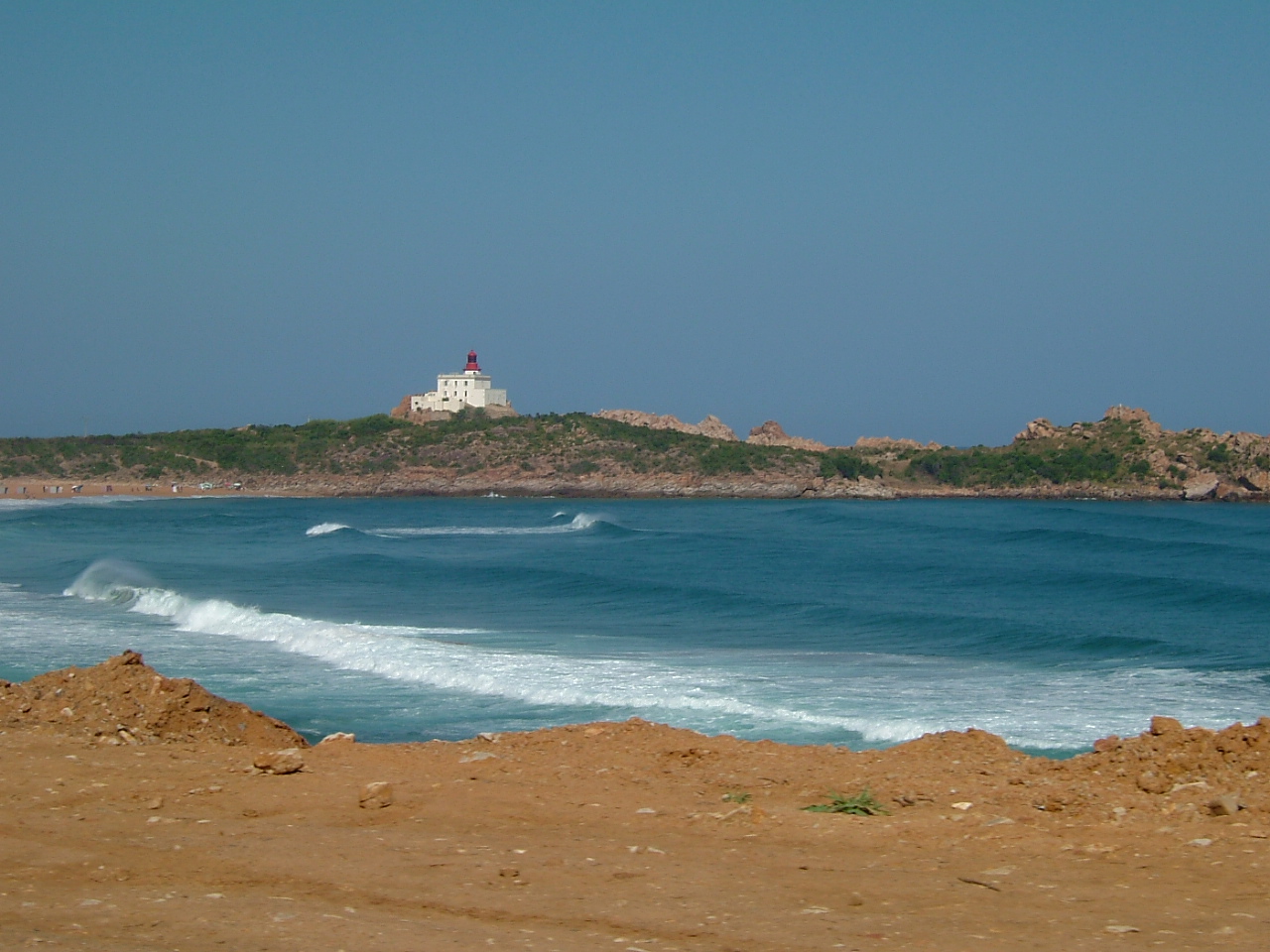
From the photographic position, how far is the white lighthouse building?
11269cm

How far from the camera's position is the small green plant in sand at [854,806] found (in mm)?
6871

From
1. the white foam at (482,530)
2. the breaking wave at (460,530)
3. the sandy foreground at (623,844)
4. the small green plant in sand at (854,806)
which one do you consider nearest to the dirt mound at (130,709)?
the sandy foreground at (623,844)

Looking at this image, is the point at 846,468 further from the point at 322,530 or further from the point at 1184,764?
the point at 1184,764

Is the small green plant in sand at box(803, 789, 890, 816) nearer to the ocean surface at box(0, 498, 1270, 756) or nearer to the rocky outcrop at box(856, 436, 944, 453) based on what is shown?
the ocean surface at box(0, 498, 1270, 756)

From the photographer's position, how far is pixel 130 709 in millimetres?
9328

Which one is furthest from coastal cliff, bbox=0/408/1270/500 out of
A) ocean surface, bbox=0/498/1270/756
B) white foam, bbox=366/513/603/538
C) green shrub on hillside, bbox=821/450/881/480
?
ocean surface, bbox=0/498/1270/756

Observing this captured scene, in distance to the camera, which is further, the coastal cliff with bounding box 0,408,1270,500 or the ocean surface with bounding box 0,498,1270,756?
the coastal cliff with bounding box 0,408,1270,500

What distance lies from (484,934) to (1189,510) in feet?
243

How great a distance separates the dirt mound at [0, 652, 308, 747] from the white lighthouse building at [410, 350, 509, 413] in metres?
103

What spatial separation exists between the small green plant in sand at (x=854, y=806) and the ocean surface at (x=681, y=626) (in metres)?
5.75

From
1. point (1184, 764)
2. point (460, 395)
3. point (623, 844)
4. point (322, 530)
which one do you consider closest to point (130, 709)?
point (623, 844)

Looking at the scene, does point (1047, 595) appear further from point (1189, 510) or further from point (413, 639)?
point (1189, 510)

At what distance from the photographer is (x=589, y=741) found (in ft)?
29.3

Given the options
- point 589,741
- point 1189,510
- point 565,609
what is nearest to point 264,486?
point 1189,510
